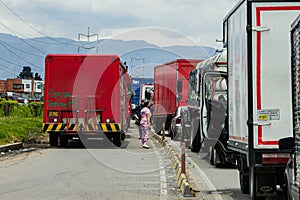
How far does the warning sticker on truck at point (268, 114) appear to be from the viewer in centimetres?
771

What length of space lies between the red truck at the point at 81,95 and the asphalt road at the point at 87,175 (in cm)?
90

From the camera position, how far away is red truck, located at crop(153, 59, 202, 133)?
26234mm

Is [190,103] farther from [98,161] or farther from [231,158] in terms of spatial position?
[231,158]

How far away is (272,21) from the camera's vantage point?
7.77 m

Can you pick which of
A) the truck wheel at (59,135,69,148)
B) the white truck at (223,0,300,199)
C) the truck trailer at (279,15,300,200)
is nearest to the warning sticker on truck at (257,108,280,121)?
the white truck at (223,0,300,199)

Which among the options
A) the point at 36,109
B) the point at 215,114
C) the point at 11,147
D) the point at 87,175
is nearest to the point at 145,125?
the point at 11,147

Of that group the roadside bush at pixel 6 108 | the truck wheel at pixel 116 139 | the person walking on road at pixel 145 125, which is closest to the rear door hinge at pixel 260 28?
the truck wheel at pixel 116 139

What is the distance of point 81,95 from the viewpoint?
1902cm

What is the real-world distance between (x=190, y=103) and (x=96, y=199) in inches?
465

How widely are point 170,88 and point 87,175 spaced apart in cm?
1588

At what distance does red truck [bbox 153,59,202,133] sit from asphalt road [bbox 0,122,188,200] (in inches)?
301

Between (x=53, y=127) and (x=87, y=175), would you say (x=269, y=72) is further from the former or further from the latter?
(x=53, y=127)

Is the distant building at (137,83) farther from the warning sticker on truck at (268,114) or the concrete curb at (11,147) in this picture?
the warning sticker on truck at (268,114)

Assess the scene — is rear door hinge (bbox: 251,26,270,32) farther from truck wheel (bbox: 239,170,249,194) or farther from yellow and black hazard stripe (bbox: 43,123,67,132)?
yellow and black hazard stripe (bbox: 43,123,67,132)
